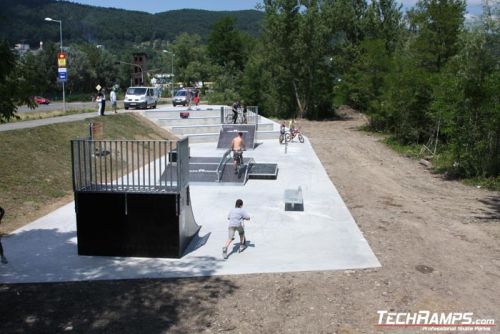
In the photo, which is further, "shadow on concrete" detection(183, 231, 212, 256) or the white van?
the white van

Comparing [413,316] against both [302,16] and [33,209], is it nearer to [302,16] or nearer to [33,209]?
[33,209]

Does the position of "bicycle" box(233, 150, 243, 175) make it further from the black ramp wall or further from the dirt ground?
the black ramp wall

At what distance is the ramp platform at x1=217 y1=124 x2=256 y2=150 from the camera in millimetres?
26734

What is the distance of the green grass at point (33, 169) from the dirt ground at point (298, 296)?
16.3 ft

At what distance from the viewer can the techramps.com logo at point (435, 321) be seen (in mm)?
6863

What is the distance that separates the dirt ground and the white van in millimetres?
30963

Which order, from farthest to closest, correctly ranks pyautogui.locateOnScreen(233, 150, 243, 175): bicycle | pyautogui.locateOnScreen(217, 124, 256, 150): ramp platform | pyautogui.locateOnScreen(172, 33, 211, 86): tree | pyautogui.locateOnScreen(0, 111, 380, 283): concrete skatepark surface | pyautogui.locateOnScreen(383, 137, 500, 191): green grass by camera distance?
pyautogui.locateOnScreen(172, 33, 211, 86): tree < pyautogui.locateOnScreen(217, 124, 256, 150): ramp platform < pyautogui.locateOnScreen(233, 150, 243, 175): bicycle < pyautogui.locateOnScreen(383, 137, 500, 191): green grass < pyautogui.locateOnScreen(0, 111, 380, 283): concrete skatepark surface

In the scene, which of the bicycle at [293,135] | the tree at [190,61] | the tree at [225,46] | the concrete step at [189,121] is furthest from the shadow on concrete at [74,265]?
the tree at [225,46]

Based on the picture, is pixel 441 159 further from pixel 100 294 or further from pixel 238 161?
pixel 100 294

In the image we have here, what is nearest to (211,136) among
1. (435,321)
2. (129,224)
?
(129,224)

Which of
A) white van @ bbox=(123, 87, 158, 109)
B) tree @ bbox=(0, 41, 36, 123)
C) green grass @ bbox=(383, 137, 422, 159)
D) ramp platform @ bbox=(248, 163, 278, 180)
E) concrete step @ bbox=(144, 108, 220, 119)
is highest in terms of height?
tree @ bbox=(0, 41, 36, 123)

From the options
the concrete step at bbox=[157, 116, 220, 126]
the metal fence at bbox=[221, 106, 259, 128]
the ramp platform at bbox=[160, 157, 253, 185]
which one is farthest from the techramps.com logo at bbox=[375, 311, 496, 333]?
the concrete step at bbox=[157, 116, 220, 126]

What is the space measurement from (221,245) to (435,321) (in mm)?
4827

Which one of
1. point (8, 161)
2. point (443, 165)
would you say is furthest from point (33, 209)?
point (443, 165)
